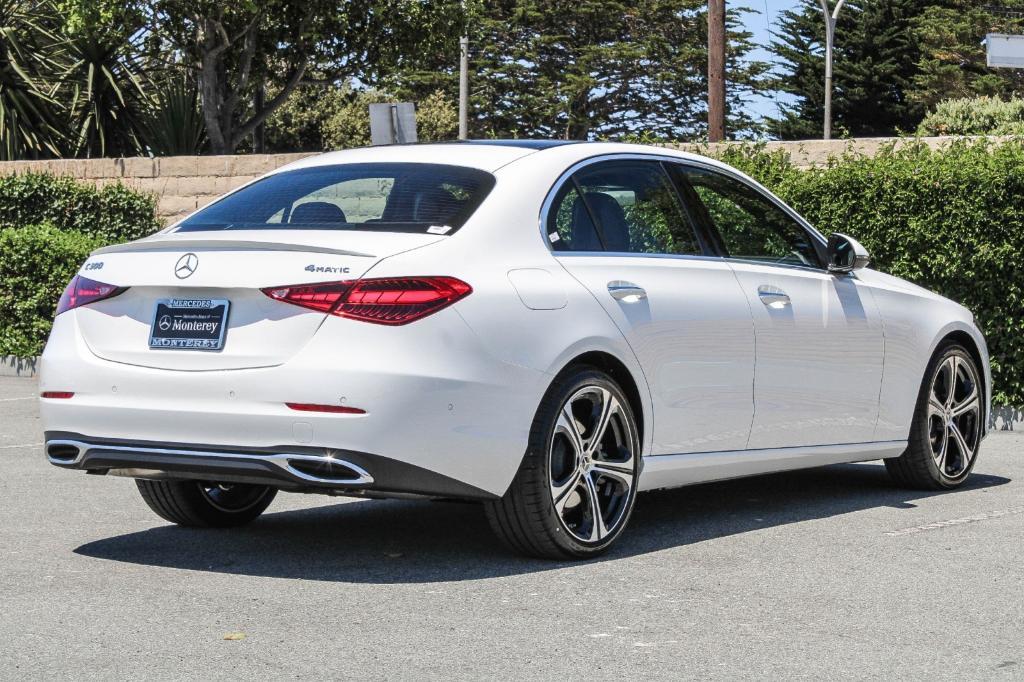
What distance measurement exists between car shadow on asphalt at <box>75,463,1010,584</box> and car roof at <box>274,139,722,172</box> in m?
1.59

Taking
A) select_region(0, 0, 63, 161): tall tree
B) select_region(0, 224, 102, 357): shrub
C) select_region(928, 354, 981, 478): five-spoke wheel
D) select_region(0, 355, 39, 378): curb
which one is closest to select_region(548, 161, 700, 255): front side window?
select_region(928, 354, 981, 478): five-spoke wheel

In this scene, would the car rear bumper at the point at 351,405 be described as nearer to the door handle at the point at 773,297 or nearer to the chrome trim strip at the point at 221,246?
the chrome trim strip at the point at 221,246

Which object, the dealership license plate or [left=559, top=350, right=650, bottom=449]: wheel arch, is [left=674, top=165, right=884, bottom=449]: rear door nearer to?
[left=559, top=350, right=650, bottom=449]: wheel arch

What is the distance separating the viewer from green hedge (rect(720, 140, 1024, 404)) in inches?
479

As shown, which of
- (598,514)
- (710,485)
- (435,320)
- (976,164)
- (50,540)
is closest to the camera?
(435,320)

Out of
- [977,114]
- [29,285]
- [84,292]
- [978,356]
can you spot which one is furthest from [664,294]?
[977,114]

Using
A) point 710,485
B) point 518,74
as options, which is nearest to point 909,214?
point 710,485

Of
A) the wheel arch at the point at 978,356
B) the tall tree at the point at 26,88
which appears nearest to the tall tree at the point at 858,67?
the tall tree at the point at 26,88

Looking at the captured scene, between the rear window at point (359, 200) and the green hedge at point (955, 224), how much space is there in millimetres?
6714

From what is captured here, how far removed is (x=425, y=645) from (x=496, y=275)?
1.56 meters

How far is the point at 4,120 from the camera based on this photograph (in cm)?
2509

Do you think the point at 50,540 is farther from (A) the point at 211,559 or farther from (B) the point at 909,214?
(B) the point at 909,214

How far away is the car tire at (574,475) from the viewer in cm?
622

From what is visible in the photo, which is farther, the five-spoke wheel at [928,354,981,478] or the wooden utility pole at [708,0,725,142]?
the wooden utility pole at [708,0,725,142]
